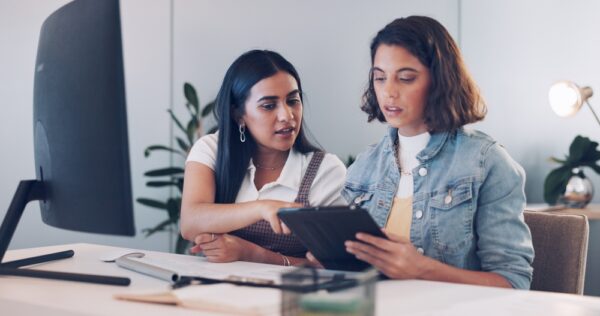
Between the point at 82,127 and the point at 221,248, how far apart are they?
551 mm

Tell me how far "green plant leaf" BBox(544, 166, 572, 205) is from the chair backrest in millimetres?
1877

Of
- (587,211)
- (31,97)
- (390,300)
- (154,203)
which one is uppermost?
(31,97)

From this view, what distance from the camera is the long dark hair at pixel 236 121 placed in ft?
6.75

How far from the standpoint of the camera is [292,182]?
6.75ft

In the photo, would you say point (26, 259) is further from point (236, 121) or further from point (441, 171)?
point (441, 171)

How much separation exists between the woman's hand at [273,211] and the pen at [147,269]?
10.2 inches

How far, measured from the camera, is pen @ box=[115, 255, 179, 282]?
4.18 feet

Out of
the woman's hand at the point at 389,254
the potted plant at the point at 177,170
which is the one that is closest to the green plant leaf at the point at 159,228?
the potted plant at the point at 177,170

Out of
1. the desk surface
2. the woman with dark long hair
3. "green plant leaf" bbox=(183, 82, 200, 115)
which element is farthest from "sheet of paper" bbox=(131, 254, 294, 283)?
"green plant leaf" bbox=(183, 82, 200, 115)

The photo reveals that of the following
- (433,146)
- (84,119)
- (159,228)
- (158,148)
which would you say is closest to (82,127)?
(84,119)

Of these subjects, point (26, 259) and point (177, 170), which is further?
point (177, 170)

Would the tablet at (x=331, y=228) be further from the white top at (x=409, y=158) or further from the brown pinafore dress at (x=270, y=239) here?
the brown pinafore dress at (x=270, y=239)

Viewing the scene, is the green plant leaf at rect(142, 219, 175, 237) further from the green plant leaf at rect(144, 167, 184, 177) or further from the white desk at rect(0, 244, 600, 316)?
the white desk at rect(0, 244, 600, 316)

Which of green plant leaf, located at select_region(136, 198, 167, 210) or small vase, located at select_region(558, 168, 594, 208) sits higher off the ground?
small vase, located at select_region(558, 168, 594, 208)
